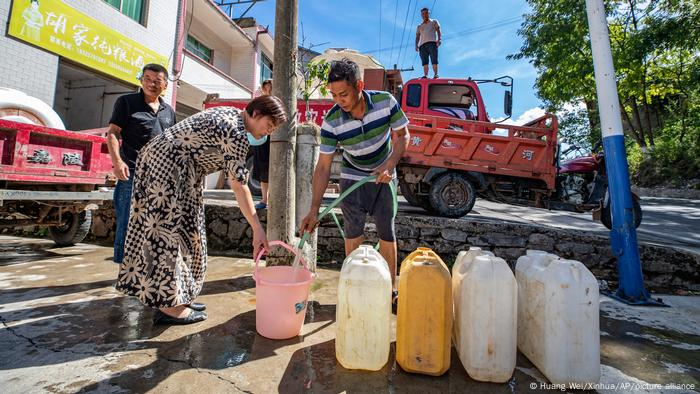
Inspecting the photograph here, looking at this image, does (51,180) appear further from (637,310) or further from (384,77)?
(384,77)

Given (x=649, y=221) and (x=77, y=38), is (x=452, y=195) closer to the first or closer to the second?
(x=649, y=221)

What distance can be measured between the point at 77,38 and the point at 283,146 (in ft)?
19.9

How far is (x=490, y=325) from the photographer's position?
4.85ft

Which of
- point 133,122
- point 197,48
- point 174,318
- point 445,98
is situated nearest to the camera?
point 174,318

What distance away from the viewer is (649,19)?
466 inches

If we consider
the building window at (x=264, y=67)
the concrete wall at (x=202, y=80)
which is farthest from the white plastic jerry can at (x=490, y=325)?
the building window at (x=264, y=67)

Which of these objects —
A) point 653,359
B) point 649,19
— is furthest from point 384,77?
point 649,19

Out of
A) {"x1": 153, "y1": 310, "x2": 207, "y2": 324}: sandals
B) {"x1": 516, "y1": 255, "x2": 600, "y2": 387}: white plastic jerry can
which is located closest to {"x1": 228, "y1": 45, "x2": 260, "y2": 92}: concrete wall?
{"x1": 153, "y1": 310, "x2": 207, "y2": 324}: sandals

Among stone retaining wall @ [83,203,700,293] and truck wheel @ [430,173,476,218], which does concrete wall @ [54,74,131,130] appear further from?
truck wheel @ [430,173,476,218]

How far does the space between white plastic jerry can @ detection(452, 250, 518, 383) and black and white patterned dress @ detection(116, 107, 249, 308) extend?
1383 millimetres

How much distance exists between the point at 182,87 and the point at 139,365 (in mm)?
9612

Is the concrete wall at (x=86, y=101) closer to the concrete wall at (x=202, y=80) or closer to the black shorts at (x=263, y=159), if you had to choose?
the concrete wall at (x=202, y=80)

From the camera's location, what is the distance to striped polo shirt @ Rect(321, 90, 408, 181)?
7.36 feet
